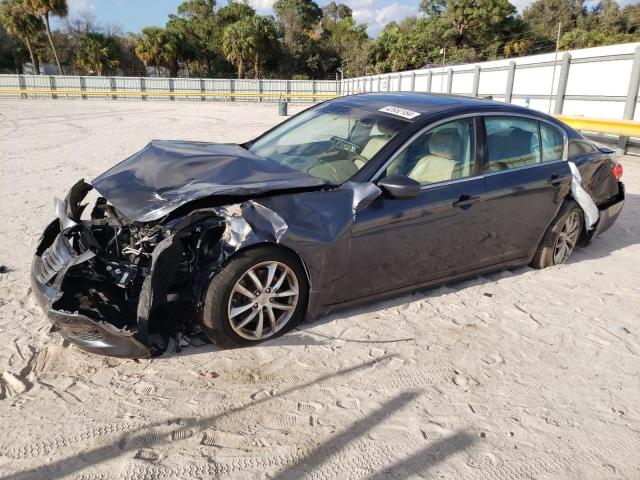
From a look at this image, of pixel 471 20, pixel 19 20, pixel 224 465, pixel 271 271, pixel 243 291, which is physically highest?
pixel 471 20

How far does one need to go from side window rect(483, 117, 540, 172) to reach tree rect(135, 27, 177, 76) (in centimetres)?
5039

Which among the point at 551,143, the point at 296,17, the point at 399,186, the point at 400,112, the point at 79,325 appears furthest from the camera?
the point at 296,17

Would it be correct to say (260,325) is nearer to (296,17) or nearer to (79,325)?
(79,325)

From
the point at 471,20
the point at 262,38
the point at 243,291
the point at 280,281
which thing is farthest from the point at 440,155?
the point at 471,20

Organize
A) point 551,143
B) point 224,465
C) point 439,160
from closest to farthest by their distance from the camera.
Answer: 1. point 224,465
2. point 439,160
3. point 551,143

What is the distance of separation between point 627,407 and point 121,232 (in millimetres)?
3439

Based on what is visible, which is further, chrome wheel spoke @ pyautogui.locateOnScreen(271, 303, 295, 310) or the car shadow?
chrome wheel spoke @ pyautogui.locateOnScreen(271, 303, 295, 310)

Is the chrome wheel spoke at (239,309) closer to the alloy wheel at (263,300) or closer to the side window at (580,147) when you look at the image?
the alloy wheel at (263,300)

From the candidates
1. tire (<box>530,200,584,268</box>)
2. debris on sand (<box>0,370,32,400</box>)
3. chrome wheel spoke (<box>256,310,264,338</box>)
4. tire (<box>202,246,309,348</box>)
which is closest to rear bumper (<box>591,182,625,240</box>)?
tire (<box>530,200,584,268</box>)

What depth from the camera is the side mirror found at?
3.51m

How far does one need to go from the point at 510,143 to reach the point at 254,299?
8.87ft

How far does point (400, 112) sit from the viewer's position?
4098mm

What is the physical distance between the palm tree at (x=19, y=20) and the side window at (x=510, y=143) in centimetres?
4654

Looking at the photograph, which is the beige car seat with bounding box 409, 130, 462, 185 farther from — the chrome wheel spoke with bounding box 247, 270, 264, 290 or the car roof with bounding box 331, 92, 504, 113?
the chrome wheel spoke with bounding box 247, 270, 264, 290
